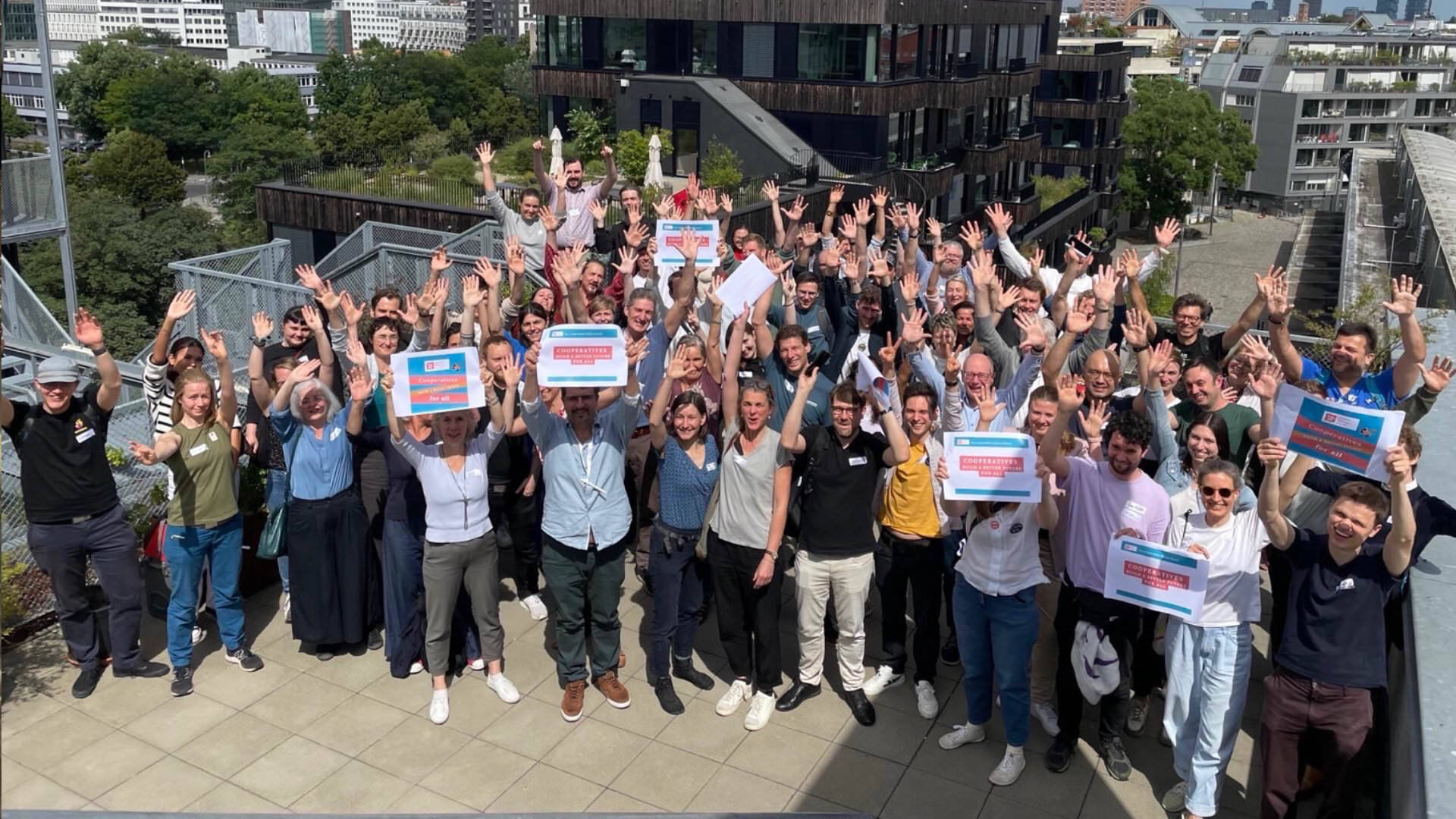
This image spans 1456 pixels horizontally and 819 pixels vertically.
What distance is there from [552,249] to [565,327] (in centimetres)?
454

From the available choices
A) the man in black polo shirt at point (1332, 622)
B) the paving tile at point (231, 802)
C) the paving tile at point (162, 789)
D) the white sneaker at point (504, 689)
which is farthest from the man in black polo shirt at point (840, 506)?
the paving tile at point (162, 789)

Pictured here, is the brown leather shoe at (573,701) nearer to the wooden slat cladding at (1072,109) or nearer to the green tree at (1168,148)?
the wooden slat cladding at (1072,109)

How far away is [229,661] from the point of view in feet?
24.0

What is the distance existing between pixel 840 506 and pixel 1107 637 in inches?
59.0

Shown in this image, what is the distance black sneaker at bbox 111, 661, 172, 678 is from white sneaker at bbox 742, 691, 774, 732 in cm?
348

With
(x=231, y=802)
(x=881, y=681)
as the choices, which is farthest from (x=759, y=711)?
(x=231, y=802)

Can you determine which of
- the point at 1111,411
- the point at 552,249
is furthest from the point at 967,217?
the point at 1111,411

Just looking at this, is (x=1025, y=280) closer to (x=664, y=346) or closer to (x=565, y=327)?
(x=664, y=346)

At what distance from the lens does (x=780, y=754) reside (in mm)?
6523

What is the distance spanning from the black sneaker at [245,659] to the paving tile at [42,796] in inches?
50.4

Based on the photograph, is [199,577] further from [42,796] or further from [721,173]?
[721,173]

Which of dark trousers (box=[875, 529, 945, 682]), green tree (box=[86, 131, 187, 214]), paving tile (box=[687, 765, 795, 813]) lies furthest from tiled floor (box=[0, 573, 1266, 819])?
green tree (box=[86, 131, 187, 214])

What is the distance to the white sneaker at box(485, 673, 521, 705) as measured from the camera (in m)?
6.99

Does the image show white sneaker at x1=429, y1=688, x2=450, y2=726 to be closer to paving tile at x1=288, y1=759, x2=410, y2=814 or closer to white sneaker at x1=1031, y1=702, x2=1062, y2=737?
paving tile at x1=288, y1=759, x2=410, y2=814
